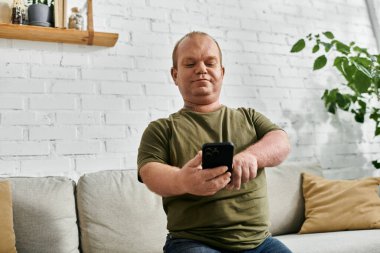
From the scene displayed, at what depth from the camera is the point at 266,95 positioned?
2.57m

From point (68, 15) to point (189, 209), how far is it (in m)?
1.63

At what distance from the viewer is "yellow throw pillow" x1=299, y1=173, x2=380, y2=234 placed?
6.24ft

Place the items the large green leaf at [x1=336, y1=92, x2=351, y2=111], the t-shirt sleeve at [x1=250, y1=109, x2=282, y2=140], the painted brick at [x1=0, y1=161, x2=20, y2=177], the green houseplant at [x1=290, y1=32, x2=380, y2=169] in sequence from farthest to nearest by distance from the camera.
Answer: the large green leaf at [x1=336, y1=92, x2=351, y2=111] → the green houseplant at [x1=290, y1=32, x2=380, y2=169] → the painted brick at [x1=0, y1=161, x2=20, y2=177] → the t-shirt sleeve at [x1=250, y1=109, x2=282, y2=140]

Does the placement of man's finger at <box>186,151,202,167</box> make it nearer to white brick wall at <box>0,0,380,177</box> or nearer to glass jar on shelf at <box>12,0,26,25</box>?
white brick wall at <box>0,0,380,177</box>

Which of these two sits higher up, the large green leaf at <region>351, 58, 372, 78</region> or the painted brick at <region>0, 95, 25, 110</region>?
the large green leaf at <region>351, 58, 372, 78</region>

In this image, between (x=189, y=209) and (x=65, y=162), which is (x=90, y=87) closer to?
(x=65, y=162)

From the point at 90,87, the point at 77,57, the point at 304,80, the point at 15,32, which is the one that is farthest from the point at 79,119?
the point at 304,80

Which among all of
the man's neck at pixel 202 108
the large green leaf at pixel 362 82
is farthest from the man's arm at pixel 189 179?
the large green leaf at pixel 362 82

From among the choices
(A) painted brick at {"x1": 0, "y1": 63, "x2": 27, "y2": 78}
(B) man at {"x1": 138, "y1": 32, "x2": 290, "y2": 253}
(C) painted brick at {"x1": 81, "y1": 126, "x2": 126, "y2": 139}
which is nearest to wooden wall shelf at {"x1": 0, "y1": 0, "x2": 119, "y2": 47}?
(A) painted brick at {"x1": 0, "y1": 63, "x2": 27, "y2": 78}

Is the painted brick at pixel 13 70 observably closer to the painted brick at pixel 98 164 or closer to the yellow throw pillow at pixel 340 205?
the painted brick at pixel 98 164

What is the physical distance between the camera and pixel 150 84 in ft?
7.43

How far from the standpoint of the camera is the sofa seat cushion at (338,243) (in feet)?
5.02

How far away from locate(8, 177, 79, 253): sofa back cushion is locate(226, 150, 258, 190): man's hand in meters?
1.04

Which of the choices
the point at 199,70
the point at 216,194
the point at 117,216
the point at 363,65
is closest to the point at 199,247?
the point at 216,194
